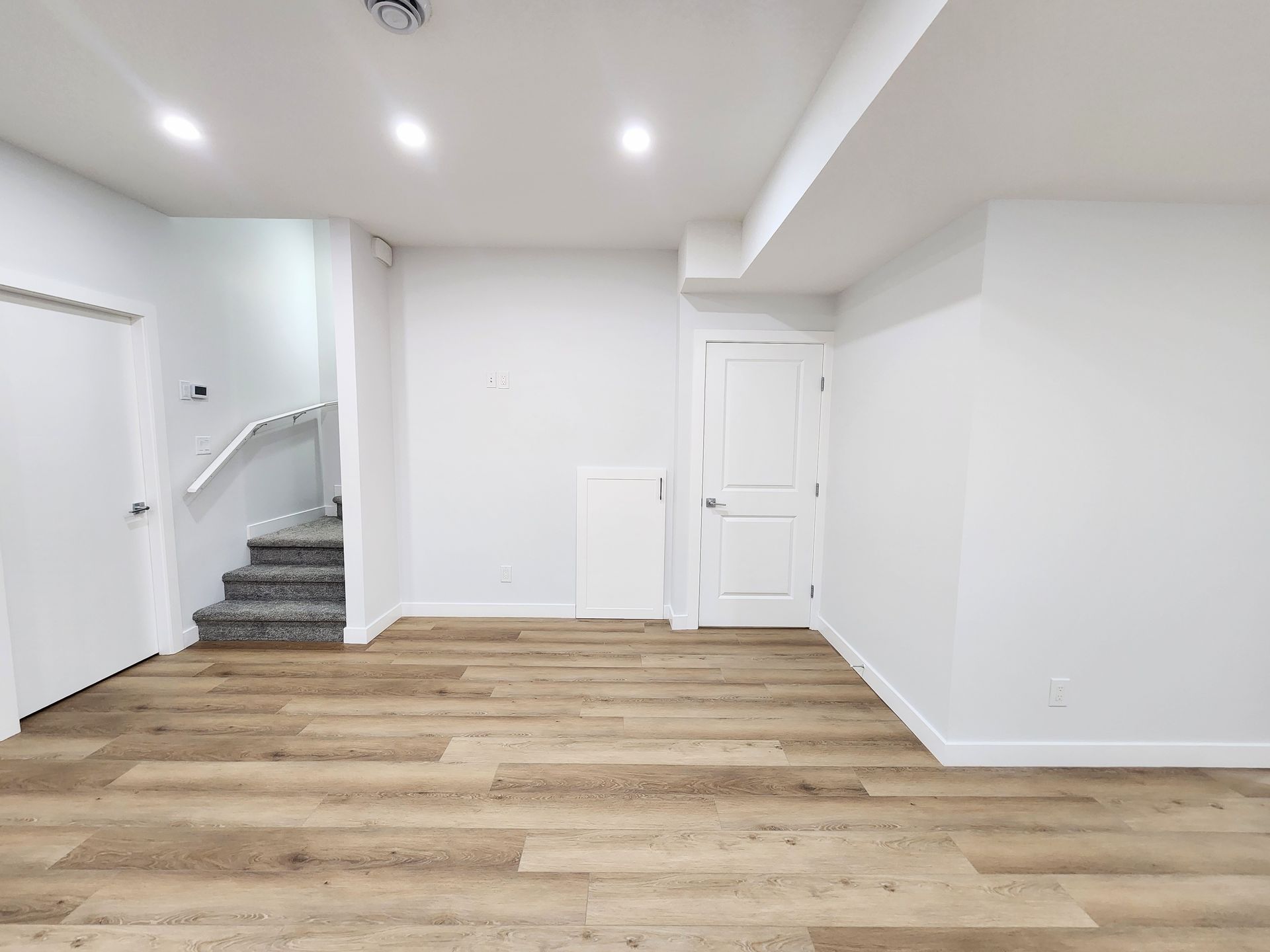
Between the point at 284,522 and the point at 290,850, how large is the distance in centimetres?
293

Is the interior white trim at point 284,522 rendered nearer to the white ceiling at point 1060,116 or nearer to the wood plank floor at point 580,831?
the wood plank floor at point 580,831

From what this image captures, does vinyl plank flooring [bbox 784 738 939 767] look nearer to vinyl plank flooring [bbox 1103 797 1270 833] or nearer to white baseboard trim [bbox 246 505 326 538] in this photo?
vinyl plank flooring [bbox 1103 797 1270 833]

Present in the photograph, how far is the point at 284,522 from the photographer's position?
12.9 feet

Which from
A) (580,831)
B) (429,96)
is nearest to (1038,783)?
(580,831)

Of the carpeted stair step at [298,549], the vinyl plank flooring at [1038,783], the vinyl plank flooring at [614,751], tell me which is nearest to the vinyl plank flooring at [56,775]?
the vinyl plank flooring at [614,751]

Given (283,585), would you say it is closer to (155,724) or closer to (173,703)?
(173,703)

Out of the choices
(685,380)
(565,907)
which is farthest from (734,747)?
(685,380)

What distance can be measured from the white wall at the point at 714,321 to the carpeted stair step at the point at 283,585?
2.40 m

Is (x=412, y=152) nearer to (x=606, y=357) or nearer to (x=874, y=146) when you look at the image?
(x=606, y=357)

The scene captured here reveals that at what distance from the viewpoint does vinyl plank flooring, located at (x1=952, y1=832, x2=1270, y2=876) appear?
1616 millimetres

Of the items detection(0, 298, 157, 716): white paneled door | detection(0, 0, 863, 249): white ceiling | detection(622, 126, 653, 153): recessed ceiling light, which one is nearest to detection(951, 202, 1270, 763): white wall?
detection(0, 0, 863, 249): white ceiling

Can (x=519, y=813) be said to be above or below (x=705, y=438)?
below

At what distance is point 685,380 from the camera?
3.39 metres

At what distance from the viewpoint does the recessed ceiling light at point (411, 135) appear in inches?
79.9
